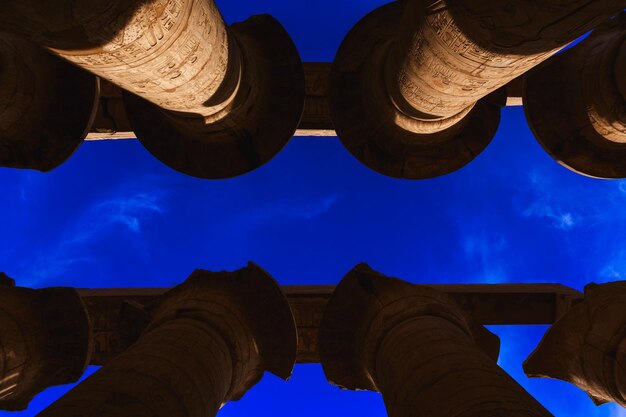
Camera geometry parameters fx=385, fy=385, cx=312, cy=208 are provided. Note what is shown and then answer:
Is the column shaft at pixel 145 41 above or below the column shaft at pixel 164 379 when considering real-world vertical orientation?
above

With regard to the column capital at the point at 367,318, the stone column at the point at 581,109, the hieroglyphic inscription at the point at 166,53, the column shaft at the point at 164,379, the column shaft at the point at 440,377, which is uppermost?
the stone column at the point at 581,109

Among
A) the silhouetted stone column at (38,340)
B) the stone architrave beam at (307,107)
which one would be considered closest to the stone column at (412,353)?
A: the stone architrave beam at (307,107)

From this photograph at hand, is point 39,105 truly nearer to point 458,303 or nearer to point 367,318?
point 367,318

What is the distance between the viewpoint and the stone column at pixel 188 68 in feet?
10.9

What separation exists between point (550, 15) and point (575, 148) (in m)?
5.62

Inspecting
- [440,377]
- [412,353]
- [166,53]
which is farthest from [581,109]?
[166,53]

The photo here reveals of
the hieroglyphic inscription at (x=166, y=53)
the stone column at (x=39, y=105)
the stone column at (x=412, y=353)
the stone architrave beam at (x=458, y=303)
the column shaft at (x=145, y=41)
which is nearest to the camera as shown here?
the column shaft at (x=145, y=41)

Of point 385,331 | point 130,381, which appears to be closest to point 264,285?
point 385,331

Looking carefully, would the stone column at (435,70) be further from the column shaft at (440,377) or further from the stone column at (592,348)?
the stone column at (592,348)

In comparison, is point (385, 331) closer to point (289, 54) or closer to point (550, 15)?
point (550, 15)

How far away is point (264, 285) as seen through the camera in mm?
6781

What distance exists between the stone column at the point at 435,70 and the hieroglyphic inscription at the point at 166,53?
2545 mm

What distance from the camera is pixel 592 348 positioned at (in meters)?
6.49

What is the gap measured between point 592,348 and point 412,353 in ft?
11.7
